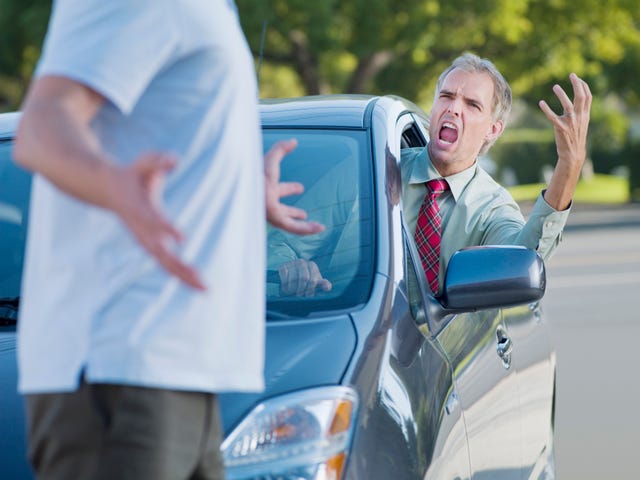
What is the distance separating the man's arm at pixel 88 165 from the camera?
1.74 metres

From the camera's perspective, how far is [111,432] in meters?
1.94

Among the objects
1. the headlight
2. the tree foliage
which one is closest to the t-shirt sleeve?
the headlight

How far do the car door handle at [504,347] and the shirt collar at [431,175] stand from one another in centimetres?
41

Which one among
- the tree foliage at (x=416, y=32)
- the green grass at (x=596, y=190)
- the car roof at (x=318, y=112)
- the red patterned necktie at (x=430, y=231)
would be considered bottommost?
the red patterned necktie at (x=430, y=231)

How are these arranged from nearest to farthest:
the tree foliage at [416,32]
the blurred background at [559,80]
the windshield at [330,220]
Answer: the windshield at [330,220] → the blurred background at [559,80] → the tree foliage at [416,32]

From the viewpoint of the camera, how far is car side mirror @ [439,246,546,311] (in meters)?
3.33

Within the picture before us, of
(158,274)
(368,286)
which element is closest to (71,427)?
(158,274)

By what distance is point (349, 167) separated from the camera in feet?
12.0

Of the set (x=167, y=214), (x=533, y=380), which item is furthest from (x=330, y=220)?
(x=167, y=214)

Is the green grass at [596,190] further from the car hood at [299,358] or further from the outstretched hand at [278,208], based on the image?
the outstretched hand at [278,208]

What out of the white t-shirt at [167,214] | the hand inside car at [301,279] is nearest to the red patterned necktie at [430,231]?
the hand inside car at [301,279]

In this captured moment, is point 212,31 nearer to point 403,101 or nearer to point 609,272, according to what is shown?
point 403,101

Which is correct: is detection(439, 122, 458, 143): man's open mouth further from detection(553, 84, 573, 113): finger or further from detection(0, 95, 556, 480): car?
detection(553, 84, 573, 113): finger

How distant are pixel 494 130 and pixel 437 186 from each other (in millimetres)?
408
